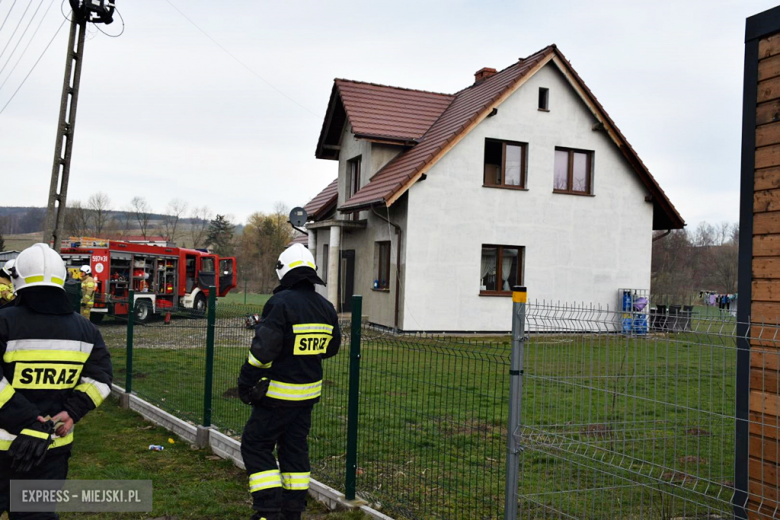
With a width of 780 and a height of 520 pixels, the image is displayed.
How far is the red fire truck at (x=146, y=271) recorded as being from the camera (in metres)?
21.4

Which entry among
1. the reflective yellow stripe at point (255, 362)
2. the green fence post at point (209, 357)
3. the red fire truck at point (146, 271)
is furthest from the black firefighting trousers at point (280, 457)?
the red fire truck at point (146, 271)

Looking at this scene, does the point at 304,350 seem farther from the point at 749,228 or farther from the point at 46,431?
the point at 749,228

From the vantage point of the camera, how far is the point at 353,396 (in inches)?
212

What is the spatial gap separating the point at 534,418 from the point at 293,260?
78.2 inches

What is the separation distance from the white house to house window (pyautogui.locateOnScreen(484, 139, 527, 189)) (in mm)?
40

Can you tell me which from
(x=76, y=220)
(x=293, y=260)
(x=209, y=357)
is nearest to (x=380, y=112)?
(x=209, y=357)

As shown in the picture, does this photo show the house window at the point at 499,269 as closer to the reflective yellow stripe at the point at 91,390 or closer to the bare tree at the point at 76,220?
the reflective yellow stripe at the point at 91,390

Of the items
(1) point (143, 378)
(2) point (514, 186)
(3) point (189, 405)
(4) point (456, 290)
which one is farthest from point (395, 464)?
(2) point (514, 186)

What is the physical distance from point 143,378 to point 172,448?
2.54 meters

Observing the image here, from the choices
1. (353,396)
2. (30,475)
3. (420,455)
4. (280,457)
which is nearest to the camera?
(30,475)

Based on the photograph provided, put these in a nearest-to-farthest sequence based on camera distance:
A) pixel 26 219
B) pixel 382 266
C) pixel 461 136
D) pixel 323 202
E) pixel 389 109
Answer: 1. pixel 461 136
2. pixel 382 266
3. pixel 389 109
4. pixel 323 202
5. pixel 26 219

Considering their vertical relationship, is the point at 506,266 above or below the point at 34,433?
above

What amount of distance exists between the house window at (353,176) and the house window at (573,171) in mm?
6172

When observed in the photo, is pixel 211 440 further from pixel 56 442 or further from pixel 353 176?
pixel 353 176
